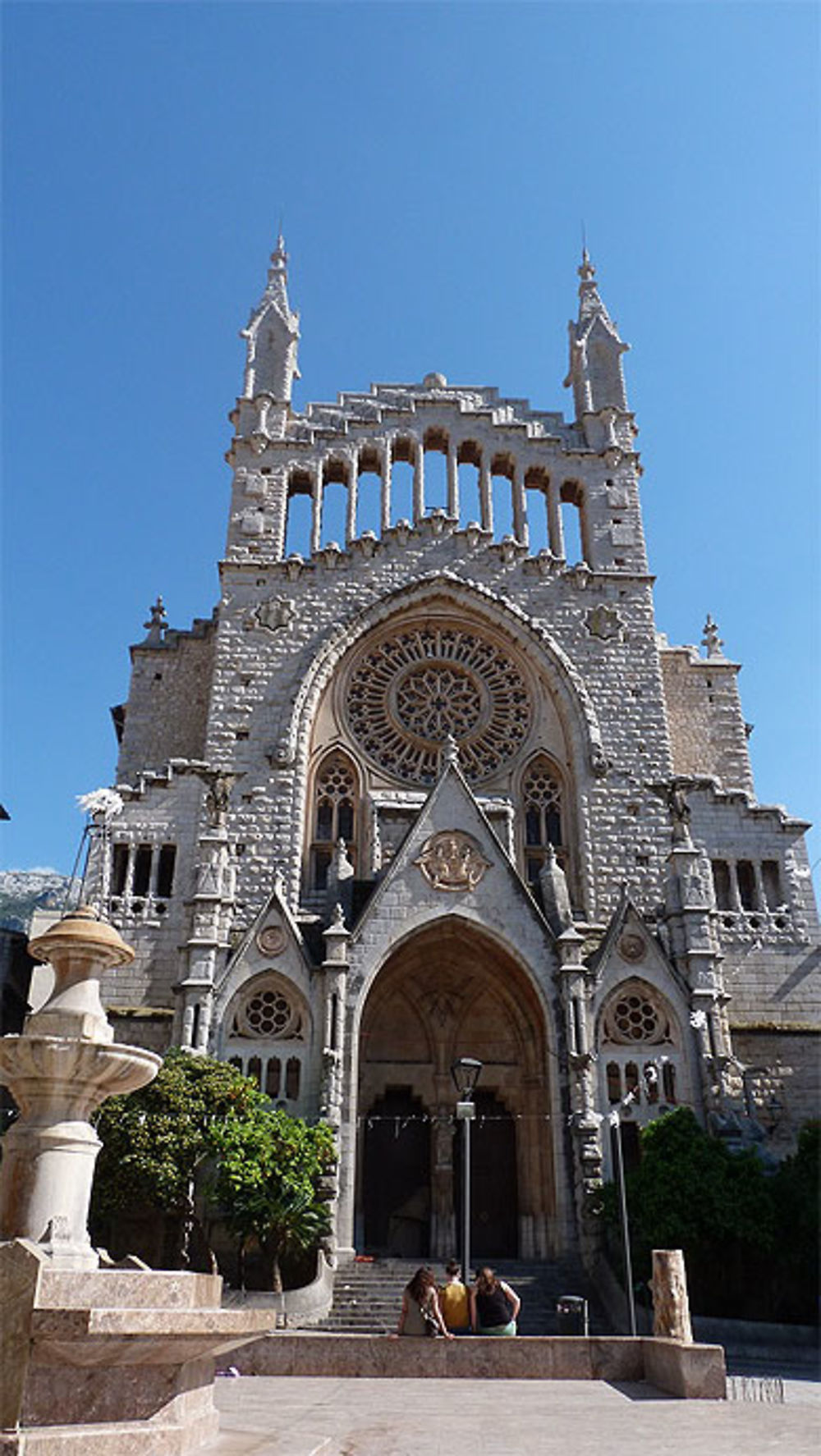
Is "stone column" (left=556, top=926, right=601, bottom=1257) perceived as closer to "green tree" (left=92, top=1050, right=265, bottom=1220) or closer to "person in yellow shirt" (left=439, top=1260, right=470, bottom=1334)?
"green tree" (left=92, top=1050, right=265, bottom=1220)

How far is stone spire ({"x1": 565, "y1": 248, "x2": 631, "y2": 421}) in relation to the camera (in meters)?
33.6

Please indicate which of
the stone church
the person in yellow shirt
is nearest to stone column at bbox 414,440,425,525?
the stone church

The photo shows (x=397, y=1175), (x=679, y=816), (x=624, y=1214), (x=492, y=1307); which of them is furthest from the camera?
(x=679, y=816)

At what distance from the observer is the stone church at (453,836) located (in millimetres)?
22266

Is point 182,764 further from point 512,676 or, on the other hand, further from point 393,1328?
point 393,1328

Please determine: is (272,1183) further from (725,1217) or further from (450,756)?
(450,756)

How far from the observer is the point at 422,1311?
12.2m

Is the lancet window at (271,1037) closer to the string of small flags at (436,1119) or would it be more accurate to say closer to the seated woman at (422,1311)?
the string of small flags at (436,1119)

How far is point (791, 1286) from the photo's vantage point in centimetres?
1952

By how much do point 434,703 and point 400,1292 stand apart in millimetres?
14541

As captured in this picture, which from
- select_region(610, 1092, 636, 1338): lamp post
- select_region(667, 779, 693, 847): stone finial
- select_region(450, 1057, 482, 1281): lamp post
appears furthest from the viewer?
select_region(667, 779, 693, 847): stone finial

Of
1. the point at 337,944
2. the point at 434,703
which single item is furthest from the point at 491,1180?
the point at 434,703

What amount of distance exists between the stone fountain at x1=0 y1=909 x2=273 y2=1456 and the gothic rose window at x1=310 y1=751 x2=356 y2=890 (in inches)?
682

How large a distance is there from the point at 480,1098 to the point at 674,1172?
245 inches
